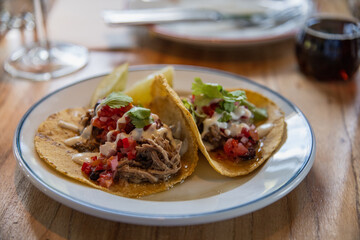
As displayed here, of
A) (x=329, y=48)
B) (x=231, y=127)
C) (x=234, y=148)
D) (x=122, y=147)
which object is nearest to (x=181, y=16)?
(x=329, y=48)

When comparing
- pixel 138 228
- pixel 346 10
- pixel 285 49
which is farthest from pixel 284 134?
pixel 346 10

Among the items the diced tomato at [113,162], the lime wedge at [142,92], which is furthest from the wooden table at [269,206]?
the lime wedge at [142,92]

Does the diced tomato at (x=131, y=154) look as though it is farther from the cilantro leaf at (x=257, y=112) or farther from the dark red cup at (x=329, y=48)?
the dark red cup at (x=329, y=48)

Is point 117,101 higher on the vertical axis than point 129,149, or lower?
A: higher

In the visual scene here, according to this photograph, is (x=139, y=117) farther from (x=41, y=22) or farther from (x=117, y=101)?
(x=41, y=22)

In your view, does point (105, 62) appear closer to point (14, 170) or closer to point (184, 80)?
point (184, 80)

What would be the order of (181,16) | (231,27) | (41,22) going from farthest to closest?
(231,27), (181,16), (41,22)

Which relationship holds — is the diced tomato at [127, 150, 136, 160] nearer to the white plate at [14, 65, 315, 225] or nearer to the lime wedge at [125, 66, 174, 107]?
the white plate at [14, 65, 315, 225]

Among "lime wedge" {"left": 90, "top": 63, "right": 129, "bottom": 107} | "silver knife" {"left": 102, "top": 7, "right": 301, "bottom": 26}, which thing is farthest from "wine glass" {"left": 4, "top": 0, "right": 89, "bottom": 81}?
"lime wedge" {"left": 90, "top": 63, "right": 129, "bottom": 107}
